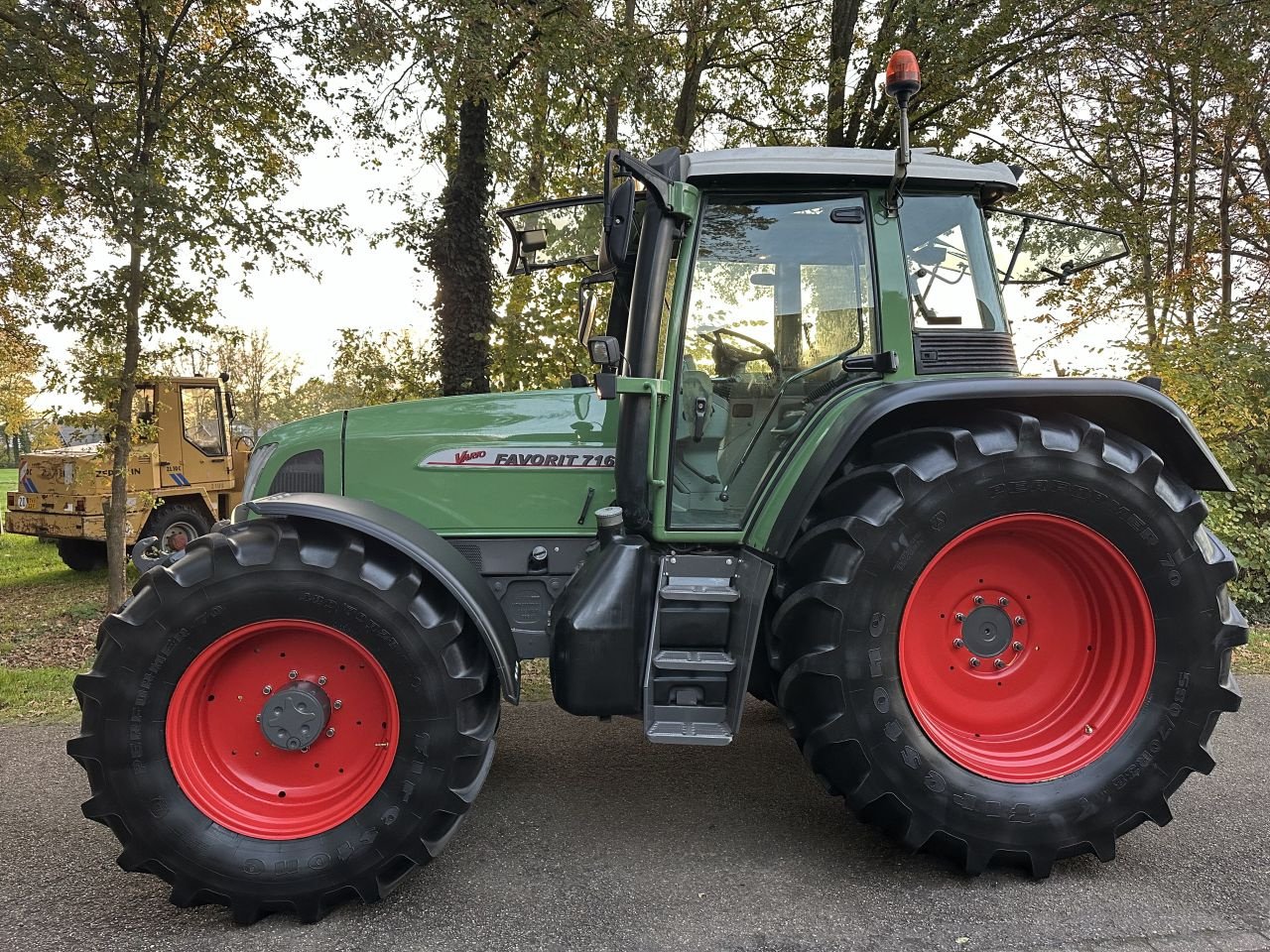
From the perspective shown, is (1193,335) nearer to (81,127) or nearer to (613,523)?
(613,523)

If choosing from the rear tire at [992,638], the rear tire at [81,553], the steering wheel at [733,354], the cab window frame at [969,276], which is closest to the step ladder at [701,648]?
the rear tire at [992,638]

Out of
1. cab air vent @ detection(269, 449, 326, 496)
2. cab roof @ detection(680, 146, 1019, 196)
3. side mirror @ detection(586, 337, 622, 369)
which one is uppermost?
cab roof @ detection(680, 146, 1019, 196)

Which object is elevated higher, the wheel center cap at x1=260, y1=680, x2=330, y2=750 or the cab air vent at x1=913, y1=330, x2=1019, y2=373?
the cab air vent at x1=913, y1=330, x2=1019, y2=373

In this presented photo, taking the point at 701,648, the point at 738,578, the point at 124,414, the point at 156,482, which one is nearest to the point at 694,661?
the point at 701,648

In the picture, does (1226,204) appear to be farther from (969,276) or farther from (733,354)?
(733,354)

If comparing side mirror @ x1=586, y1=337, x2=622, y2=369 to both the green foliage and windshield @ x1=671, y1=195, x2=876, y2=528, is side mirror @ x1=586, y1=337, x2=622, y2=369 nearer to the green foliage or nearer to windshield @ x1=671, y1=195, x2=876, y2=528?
windshield @ x1=671, y1=195, x2=876, y2=528

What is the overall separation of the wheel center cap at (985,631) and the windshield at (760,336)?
0.87 meters

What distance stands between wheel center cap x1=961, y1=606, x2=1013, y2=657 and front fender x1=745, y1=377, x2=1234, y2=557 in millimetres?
686

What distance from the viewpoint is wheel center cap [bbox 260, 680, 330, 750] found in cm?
236

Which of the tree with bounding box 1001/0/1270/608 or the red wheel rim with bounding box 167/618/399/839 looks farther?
the tree with bounding box 1001/0/1270/608

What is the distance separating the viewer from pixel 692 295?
8.72ft

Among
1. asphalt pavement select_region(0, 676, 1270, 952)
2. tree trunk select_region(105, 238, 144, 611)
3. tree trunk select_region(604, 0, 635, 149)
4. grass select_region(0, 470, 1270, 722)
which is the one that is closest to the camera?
asphalt pavement select_region(0, 676, 1270, 952)

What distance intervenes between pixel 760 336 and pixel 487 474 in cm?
114

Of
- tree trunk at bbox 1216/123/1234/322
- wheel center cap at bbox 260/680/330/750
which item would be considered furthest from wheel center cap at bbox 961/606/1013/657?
tree trunk at bbox 1216/123/1234/322
